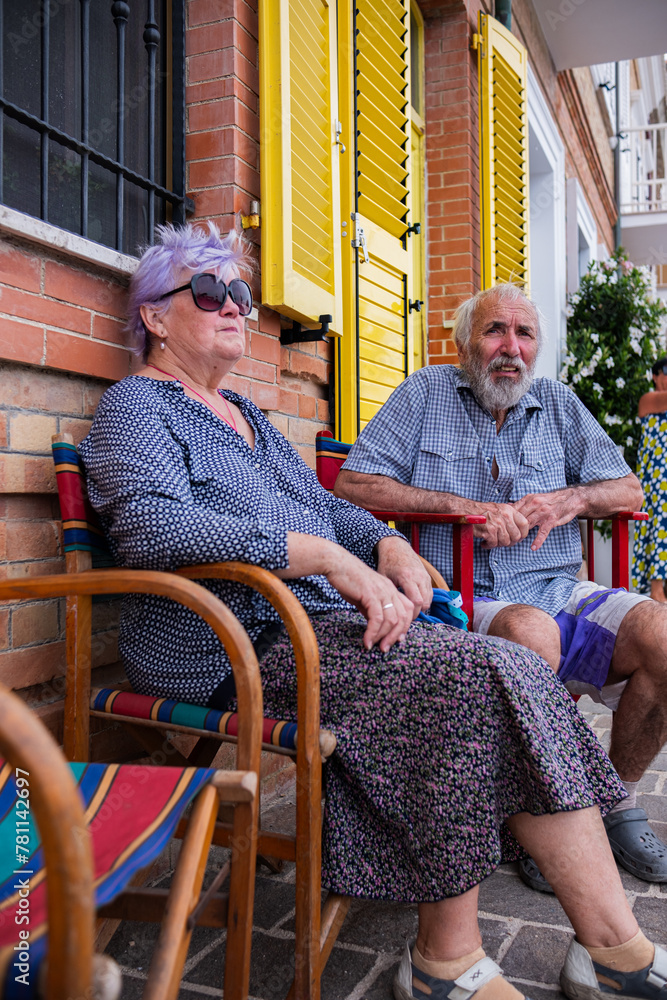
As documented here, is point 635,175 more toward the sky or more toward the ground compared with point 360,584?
more toward the sky

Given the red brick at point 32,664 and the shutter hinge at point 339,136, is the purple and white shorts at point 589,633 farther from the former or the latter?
the shutter hinge at point 339,136

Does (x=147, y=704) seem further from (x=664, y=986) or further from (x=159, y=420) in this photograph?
(x=664, y=986)

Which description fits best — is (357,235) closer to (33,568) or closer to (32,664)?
(33,568)

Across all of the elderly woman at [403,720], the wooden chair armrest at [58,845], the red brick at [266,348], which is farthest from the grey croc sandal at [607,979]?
the red brick at [266,348]

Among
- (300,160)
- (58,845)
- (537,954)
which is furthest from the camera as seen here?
(300,160)

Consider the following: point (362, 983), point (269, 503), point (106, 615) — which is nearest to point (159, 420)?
point (269, 503)

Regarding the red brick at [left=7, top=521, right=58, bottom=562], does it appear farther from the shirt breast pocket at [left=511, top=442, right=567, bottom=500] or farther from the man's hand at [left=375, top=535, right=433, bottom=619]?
the shirt breast pocket at [left=511, top=442, right=567, bottom=500]

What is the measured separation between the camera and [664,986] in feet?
4.42

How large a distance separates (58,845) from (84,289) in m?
1.49

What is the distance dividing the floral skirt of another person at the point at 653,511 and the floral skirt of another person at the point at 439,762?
3.45 m

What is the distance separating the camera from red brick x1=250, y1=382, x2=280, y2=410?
2.44 m

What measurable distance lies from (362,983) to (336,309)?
6.84ft

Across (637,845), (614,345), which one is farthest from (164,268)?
(614,345)

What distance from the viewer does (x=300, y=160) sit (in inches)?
104
